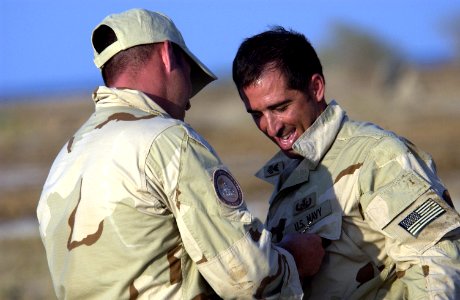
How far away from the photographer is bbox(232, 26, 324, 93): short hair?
5.64 m

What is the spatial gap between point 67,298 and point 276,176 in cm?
153

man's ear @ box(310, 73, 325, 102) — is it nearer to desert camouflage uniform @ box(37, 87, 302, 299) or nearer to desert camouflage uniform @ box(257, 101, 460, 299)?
desert camouflage uniform @ box(257, 101, 460, 299)

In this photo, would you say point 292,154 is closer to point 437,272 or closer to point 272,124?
point 272,124

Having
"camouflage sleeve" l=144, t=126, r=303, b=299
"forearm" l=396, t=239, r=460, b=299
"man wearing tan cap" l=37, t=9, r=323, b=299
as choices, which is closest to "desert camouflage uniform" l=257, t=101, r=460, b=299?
"forearm" l=396, t=239, r=460, b=299

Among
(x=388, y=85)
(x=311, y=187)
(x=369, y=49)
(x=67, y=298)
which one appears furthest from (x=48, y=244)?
(x=369, y=49)

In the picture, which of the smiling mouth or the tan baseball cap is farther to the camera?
the smiling mouth

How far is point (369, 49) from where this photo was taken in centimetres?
5884

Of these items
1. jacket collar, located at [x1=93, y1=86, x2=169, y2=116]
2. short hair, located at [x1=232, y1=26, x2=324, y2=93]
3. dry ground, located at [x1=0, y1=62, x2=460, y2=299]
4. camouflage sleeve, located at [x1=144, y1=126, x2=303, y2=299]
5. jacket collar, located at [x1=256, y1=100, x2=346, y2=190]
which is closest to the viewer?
camouflage sleeve, located at [x1=144, y1=126, x2=303, y2=299]

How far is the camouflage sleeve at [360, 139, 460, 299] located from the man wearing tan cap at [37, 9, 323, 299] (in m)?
0.51

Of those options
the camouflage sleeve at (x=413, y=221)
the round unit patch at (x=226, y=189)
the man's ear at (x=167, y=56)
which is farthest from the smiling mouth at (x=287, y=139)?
the round unit patch at (x=226, y=189)

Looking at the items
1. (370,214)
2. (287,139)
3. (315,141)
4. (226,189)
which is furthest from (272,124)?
(226,189)

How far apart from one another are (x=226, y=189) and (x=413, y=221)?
889 millimetres

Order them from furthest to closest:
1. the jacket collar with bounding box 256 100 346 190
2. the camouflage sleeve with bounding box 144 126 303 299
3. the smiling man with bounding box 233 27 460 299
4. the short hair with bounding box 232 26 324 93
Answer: the short hair with bounding box 232 26 324 93 < the jacket collar with bounding box 256 100 346 190 < the smiling man with bounding box 233 27 460 299 < the camouflage sleeve with bounding box 144 126 303 299

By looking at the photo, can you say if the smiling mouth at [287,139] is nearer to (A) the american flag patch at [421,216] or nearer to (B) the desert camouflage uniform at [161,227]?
(A) the american flag patch at [421,216]
